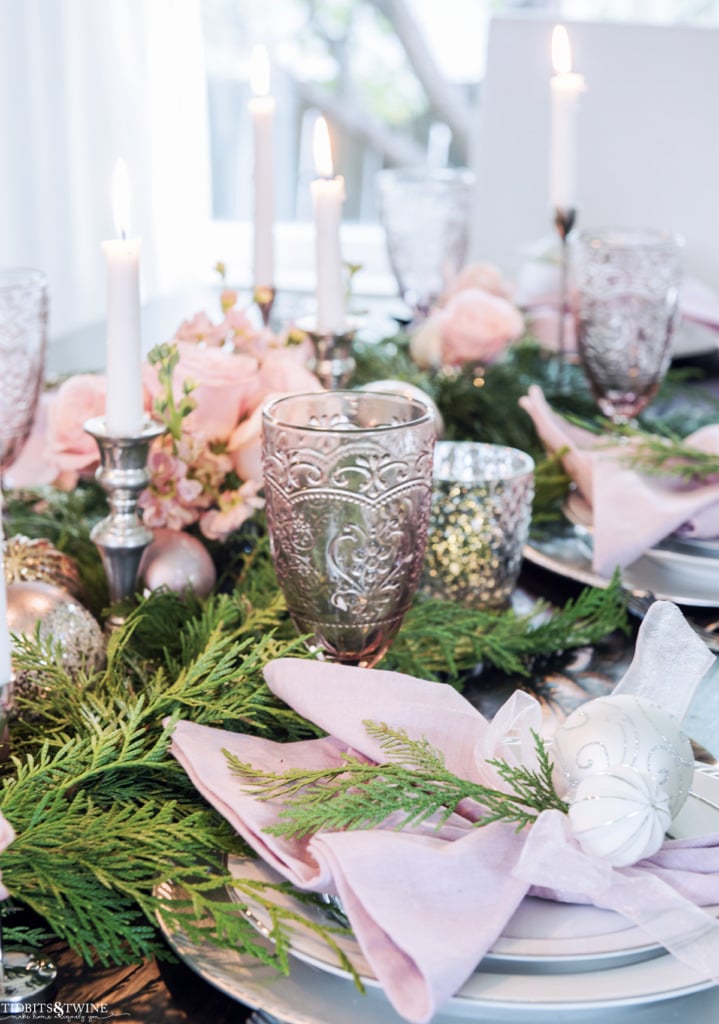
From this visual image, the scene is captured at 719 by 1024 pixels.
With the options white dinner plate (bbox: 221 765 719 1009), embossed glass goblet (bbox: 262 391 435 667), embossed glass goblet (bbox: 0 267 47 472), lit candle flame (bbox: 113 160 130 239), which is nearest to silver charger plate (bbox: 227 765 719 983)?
white dinner plate (bbox: 221 765 719 1009)

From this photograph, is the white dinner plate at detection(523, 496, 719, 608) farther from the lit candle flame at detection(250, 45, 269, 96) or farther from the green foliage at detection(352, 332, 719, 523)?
the lit candle flame at detection(250, 45, 269, 96)

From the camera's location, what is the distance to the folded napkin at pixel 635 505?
0.91m

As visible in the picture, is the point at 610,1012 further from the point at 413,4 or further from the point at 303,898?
the point at 413,4

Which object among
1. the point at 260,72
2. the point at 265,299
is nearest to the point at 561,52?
the point at 260,72

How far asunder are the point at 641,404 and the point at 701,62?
114cm

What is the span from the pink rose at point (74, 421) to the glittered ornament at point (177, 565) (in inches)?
3.5

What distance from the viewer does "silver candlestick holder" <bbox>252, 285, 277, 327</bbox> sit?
1.18 meters

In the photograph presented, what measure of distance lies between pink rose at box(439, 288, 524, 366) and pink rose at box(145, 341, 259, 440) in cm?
49

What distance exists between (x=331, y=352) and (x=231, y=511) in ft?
0.75

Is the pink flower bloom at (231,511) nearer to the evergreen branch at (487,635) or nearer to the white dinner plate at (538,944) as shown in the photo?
the evergreen branch at (487,635)

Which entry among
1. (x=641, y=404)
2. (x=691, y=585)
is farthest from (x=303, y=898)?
(x=641, y=404)

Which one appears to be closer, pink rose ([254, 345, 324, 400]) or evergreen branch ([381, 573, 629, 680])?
evergreen branch ([381, 573, 629, 680])

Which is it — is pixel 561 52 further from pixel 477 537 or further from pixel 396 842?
pixel 396 842

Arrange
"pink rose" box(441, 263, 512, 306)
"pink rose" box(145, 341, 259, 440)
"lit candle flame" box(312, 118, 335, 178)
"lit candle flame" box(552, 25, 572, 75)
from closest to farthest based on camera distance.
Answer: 1. "pink rose" box(145, 341, 259, 440)
2. "lit candle flame" box(312, 118, 335, 178)
3. "lit candle flame" box(552, 25, 572, 75)
4. "pink rose" box(441, 263, 512, 306)
